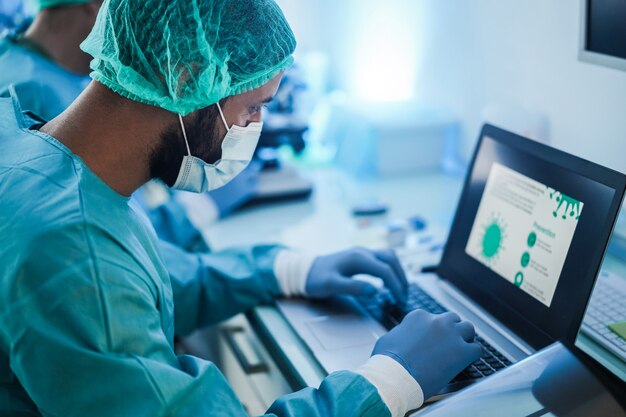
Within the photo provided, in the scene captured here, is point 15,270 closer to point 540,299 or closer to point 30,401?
point 30,401

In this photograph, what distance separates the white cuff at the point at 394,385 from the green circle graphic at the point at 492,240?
374mm

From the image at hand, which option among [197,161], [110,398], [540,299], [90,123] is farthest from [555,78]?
[110,398]

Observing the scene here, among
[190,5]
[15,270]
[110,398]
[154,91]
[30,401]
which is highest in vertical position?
[190,5]

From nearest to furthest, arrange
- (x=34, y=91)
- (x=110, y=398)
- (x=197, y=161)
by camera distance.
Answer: (x=110, y=398) < (x=197, y=161) < (x=34, y=91)

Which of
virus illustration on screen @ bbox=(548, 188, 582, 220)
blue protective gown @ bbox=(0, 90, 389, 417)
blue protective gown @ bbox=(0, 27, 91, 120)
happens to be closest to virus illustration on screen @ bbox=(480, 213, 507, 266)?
virus illustration on screen @ bbox=(548, 188, 582, 220)

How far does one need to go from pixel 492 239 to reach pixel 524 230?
82 millimetres

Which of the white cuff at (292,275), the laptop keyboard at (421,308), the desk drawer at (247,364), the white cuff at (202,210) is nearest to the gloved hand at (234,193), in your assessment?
the white cuff at (202,210)

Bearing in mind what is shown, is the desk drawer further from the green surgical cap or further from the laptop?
the green surgical cap

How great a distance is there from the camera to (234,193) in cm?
167

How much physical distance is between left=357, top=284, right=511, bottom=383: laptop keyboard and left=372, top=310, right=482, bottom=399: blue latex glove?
3 cm

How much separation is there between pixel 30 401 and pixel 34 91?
33.9 inches

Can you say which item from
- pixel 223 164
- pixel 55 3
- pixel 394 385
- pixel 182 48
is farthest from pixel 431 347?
pixel 55 3

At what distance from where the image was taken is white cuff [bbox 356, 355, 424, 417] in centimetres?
88

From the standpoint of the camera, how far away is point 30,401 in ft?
2.92
